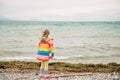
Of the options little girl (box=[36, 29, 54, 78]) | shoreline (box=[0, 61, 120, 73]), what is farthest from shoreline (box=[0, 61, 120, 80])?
little girl (box=[36, 29, 54, 78])

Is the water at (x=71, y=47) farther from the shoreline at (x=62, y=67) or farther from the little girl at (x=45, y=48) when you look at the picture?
the little girl at (x=45, y=48)

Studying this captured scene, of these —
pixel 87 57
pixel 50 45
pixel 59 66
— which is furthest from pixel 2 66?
pixel 87 57

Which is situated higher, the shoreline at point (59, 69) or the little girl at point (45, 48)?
the little girl at point (45, 48)

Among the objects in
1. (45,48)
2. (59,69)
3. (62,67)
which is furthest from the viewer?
(62,67)

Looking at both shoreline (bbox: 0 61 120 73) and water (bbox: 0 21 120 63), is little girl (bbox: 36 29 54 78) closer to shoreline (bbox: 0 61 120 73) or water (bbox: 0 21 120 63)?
shoreline (bbox: 0 61 120 73)

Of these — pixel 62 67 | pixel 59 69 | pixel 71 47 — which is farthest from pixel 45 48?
pixel 71 47

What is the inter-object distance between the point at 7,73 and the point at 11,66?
5.99ft

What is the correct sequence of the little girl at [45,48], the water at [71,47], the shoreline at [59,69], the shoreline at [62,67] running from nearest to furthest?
the little girl at [45,48], the shoreline at [59,69], the shoreline at [62,67], the water at [71,47]

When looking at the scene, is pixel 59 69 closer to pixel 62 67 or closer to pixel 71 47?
pixel 62 67

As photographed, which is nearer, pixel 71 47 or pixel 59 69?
pixel 59 69

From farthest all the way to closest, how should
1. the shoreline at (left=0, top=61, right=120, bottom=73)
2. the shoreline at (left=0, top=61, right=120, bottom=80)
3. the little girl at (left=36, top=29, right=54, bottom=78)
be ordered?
the shoreline at (left=0, top=61, right=120, bottom=73), the shoreline at (left=0, top=61, right=120, bottom=80), the little girl at (left=36, top=29, right=54, bottom=78)

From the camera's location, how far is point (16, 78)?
27.1 ft

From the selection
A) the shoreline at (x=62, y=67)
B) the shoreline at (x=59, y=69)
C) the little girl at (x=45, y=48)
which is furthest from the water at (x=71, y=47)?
the little girl at (x=45, y=48)

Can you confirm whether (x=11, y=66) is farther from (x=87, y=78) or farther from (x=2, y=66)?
(x=87, y=78)
